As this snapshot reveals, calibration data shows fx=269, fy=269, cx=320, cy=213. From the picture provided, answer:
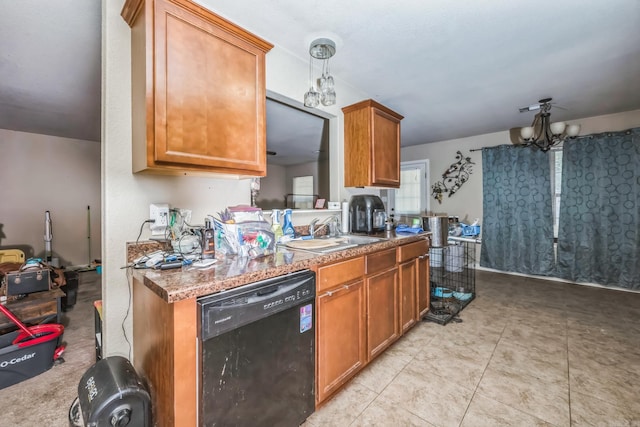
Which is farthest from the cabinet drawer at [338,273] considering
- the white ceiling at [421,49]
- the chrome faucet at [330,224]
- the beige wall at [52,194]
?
the beige wall at [52,194]

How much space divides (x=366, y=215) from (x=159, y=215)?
160 centimetres

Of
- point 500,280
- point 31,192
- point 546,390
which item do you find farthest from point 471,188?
point 31,192

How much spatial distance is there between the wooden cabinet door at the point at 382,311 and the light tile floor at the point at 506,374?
16 centimetres

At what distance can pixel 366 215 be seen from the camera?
2400 millimetres

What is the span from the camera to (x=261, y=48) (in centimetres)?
160

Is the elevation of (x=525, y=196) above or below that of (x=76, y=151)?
below

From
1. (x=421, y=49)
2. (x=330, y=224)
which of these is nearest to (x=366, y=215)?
(x=330, y=224)

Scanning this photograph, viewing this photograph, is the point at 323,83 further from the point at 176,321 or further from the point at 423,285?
the point at 423,285

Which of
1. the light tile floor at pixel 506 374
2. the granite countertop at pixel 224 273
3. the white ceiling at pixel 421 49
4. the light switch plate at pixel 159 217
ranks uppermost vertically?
the white ceiling at pixel 421 49

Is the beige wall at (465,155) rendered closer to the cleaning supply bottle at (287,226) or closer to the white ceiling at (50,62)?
the cleaning supply bottle at (287,226)

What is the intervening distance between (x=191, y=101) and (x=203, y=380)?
122 centimetres

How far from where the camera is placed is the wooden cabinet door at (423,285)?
7.94ft

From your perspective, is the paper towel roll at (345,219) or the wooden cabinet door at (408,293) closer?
the wooden cabinet door at (408,293)

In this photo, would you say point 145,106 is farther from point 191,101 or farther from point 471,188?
point 471,188
